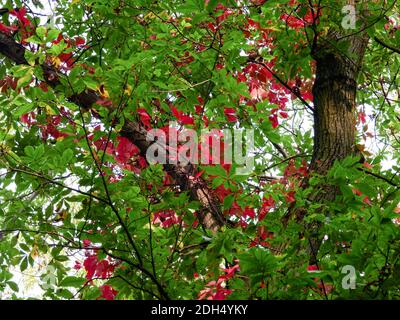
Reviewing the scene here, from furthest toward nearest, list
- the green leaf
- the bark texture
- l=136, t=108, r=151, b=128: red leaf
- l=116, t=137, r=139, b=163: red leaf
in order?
l=116, t=137, r=139, b=163: red leaf
the bark texture
l=136, t=108, r=151, b=128: red leaf
the green leaf

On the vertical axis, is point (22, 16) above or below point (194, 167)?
above

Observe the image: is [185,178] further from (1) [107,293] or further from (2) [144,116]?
(1) [107,293]

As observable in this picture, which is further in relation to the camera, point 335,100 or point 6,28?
point 6,28

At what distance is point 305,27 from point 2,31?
2574mm

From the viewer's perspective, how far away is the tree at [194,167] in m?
2.65

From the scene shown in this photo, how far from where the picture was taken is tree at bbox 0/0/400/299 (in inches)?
104

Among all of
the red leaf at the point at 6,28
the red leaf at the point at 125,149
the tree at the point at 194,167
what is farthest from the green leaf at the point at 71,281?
the red leaf at the point at 6,28

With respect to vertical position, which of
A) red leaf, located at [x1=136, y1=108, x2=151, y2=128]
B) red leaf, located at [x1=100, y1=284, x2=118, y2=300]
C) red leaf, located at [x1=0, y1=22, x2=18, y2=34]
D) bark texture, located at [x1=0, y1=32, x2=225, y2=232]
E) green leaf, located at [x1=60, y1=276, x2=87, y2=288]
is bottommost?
red leaf, located at [x1=100, y1=284, x2=118, y2=300]

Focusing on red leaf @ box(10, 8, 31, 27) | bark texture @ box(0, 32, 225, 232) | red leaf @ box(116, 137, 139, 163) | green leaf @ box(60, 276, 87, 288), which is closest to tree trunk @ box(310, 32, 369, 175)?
bark texture @ box(0, 32, 225, 232)

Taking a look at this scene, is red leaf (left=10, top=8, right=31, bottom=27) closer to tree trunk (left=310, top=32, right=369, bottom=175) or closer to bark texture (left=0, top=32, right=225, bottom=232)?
bark texture (left=0, top=32, right=225, bottom=232)

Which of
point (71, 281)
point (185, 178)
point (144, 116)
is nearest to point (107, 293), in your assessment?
point (185, 178)

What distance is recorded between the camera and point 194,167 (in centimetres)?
414

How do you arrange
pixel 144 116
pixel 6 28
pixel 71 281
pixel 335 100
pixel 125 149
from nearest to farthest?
pixel 71 281 → pixel 144 116 → pixel 335 100 → pixel 125 149 → pixel 6 28
